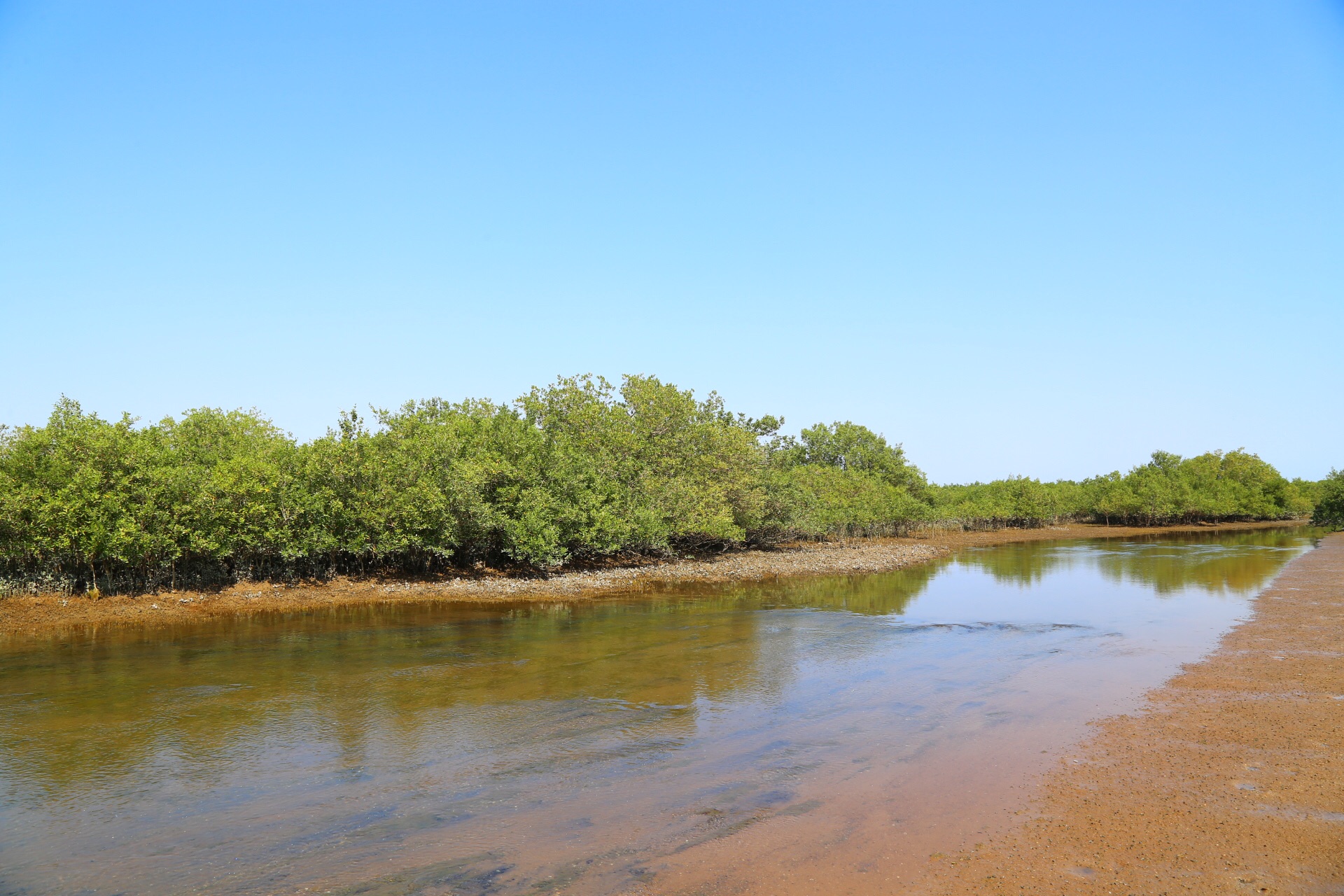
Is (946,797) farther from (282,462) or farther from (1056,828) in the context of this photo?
(282,462)

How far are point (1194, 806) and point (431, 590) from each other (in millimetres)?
29246

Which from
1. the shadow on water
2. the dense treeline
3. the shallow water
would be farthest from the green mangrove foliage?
the shallow water

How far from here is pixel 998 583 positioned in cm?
3969

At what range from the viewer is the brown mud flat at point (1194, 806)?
7.93 meters

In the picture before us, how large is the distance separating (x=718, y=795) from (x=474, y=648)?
12.9 metres

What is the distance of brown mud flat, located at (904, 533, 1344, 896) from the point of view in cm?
793

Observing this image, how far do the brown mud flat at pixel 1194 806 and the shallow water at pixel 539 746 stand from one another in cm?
64

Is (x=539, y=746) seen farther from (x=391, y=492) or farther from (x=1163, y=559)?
(x=1163, y=559)

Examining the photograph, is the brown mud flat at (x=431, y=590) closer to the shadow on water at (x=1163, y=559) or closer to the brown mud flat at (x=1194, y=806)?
the shadow on water at (x=1163, y=559)

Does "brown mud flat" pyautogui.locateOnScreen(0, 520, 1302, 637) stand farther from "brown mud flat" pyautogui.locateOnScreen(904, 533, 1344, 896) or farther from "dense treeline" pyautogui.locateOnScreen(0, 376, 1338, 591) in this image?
"brown mud flat" pyautogui.locateOnScreen(904, 533, 1344, 896)

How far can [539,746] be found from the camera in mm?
13227

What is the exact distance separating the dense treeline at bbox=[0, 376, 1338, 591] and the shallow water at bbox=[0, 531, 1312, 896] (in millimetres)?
5059

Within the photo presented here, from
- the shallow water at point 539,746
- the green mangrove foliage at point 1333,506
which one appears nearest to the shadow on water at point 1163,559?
the green mangrove foliage at point 1333,506

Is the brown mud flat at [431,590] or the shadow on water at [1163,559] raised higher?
the brown mud flat at [431,590]
